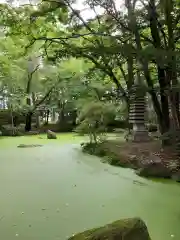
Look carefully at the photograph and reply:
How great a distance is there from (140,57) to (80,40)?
5.61 metres

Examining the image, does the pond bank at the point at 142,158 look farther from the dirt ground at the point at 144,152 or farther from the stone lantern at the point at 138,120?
the stone lantern at the point at 138,120

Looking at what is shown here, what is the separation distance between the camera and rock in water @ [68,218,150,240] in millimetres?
2053

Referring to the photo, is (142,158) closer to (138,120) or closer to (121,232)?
(138,120)

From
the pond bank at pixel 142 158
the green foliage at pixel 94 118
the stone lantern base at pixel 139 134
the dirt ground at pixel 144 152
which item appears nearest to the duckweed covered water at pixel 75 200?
the pond bank at pixel 142 158

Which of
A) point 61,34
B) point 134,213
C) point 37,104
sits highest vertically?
point 61,34

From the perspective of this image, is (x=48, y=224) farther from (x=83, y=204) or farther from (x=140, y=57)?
(x=140, y=57)

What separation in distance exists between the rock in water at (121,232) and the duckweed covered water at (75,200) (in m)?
0.45

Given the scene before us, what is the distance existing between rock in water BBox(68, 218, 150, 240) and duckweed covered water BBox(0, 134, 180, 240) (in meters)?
0.45

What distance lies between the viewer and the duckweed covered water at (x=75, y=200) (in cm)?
274

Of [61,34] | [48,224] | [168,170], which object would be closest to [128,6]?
[61,34]

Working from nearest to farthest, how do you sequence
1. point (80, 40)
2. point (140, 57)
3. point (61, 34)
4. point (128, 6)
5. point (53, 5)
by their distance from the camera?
point (140, 57), point (128, 6), point (53, 5), point (61, 34), point (80, 40)

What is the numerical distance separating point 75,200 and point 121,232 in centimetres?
154

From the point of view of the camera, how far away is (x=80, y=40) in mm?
9555

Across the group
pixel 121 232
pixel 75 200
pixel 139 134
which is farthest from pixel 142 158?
pixel 121 232
